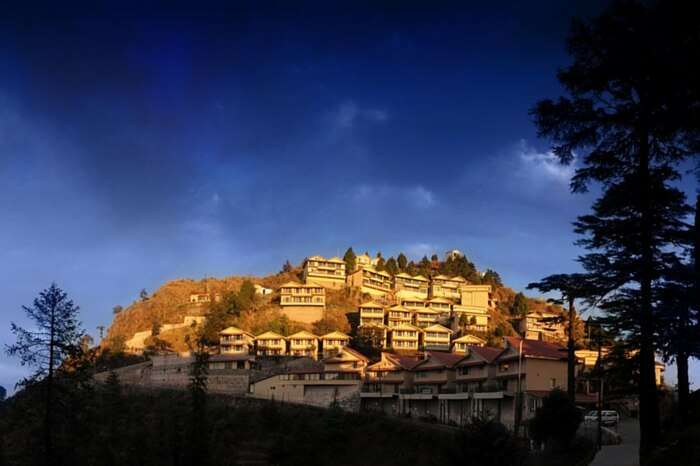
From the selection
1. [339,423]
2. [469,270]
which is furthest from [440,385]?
[469,270]

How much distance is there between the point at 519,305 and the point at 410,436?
70735 millimetres

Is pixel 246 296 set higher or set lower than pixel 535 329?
higher

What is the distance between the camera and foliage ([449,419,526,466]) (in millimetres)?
25344

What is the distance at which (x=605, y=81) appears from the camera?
776 inches

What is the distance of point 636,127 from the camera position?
1933cm

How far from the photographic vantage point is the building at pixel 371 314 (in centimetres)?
10056

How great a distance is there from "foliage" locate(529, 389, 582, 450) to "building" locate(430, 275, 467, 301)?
82.9 m

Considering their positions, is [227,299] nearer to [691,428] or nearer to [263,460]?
[263,460]

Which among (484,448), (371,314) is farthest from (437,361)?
(484,448)

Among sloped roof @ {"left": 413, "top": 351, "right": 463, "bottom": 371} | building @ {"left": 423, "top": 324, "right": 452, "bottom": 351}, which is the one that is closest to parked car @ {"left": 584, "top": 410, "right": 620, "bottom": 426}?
sloped roof @ {"left": 413, "top": 351, "right": 463, "bottom": 371}

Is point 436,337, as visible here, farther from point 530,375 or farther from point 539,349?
point 530,375

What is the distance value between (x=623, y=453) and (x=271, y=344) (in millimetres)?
66302

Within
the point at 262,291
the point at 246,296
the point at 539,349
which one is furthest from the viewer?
the point at 262,291

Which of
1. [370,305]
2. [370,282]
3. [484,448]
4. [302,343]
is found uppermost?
[370,282]
